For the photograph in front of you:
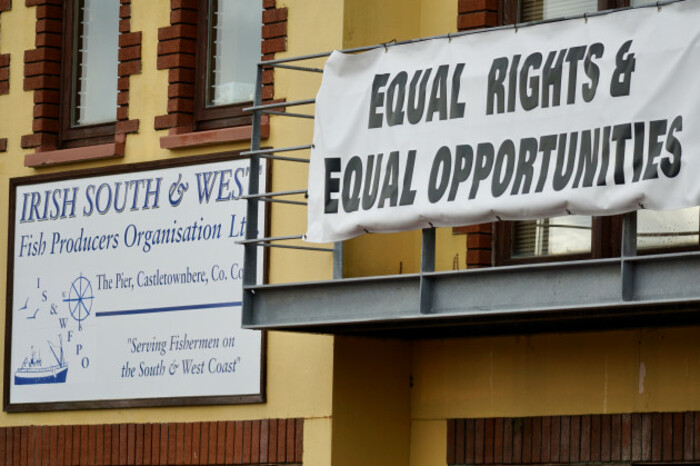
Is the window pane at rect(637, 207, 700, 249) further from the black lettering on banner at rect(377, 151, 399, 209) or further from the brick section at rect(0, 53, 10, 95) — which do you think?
the brick section at rect(0, 53, 10, 95)

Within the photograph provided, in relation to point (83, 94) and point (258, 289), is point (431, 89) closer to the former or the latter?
point (258, 289)

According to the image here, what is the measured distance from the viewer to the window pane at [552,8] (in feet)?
42.1

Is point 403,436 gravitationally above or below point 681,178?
below

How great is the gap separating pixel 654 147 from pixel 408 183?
1.76 meters

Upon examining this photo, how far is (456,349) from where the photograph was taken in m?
13.2

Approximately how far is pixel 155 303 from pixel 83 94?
7.22 feet

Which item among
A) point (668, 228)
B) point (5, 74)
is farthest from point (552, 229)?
point (5, 74)

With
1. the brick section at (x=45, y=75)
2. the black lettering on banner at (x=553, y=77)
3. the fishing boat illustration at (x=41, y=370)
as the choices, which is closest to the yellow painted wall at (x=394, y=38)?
the black lettering on banner at (x=553, y=77)

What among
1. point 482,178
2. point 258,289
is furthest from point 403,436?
point 482,178

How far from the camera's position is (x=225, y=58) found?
47.6 ft

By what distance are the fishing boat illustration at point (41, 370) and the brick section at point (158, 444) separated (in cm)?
37

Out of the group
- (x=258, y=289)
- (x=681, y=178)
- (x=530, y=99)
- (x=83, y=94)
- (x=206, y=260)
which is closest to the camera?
(x=681, y=178)

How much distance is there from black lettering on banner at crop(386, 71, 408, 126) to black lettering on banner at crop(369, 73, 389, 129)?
54mm

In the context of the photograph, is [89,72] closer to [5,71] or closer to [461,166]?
[5,71]
